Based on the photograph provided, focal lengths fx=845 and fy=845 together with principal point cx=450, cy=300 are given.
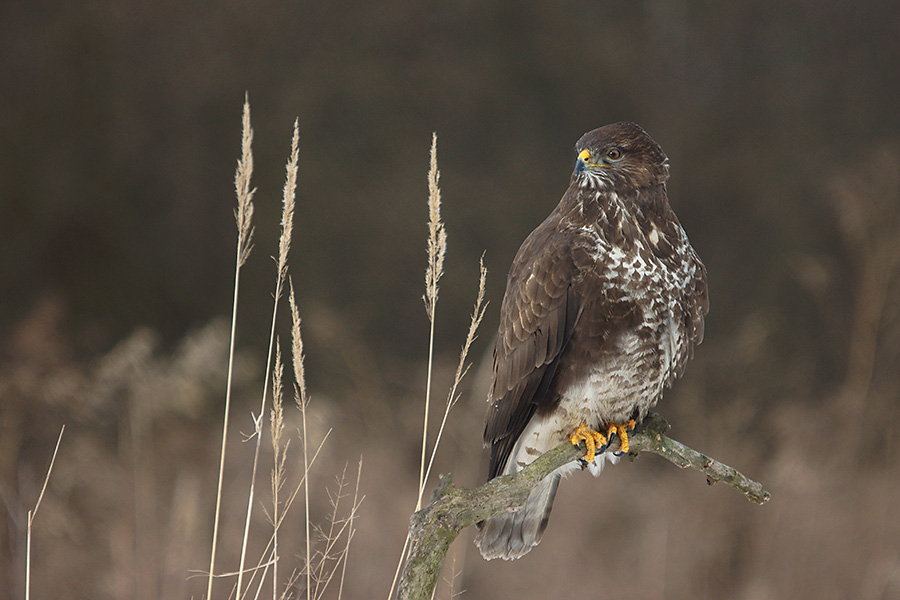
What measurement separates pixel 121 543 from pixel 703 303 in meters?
2.38

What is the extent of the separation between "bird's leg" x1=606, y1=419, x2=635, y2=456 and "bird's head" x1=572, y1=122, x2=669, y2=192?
58cm

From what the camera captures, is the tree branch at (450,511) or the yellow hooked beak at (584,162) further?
the yellow hooked beak at (584,162)

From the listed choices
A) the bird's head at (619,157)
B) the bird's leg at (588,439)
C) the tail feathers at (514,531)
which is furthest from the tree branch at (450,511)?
the bird's head at (619,157)

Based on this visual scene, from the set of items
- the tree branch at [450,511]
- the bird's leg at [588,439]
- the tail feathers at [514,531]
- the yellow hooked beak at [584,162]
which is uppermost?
the yellow hooked beak at [584,162]

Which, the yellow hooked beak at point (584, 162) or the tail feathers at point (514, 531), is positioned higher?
the yellow hooked beak at point (584, 162)

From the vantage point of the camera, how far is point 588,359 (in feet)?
6.61

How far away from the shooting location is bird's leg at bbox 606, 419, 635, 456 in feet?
6.81

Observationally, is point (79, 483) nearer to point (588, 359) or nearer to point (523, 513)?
point (523, 513)

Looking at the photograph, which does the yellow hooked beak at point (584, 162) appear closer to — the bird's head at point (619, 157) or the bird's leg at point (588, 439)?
the bird's head at point (619, 157)

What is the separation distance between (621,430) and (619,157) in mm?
665

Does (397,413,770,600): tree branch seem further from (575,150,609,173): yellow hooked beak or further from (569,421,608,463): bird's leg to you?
(575,150,609,173): yellow hooked beak

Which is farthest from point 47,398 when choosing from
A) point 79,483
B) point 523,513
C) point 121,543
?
point 523,513

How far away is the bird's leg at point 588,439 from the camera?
6.59 feet

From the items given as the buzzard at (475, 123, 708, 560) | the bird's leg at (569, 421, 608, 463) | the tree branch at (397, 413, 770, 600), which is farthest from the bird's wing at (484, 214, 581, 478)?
the tree branch at (397, 413, 770, 600)
